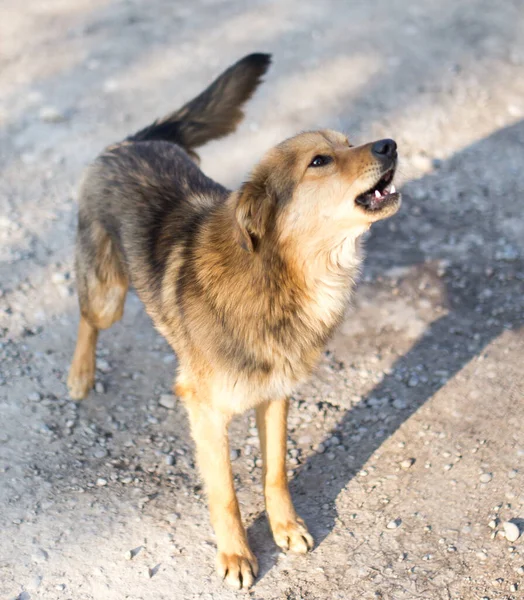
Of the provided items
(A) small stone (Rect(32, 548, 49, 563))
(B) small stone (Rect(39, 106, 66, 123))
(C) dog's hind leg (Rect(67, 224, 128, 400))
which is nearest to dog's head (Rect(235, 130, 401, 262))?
(C) dog's hind leg (Rect(67, 224, 128, 400))

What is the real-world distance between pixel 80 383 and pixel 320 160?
232cm

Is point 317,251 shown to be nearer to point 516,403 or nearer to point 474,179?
point 516,403

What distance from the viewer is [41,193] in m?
6.72

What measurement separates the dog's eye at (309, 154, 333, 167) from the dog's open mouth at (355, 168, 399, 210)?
0.72ft

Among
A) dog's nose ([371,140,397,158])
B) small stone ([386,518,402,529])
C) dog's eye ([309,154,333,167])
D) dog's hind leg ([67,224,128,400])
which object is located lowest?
small stone ([386,518,402,529])

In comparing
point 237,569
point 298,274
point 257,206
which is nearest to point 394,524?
point 237,569

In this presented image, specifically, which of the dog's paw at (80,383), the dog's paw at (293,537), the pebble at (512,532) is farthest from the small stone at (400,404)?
the dog's paw at (80,383)

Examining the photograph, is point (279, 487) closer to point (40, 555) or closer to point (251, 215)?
point (40, 555)

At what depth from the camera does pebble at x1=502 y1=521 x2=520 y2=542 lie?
13.1 ft

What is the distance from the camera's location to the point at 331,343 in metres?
5.42

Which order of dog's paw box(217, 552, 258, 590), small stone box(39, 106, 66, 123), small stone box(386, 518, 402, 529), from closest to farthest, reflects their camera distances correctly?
dog's paw box(217, 552, 258, 590)
small stone box(386, 518, 402, 529)
small stone box(39, 106, 66, 123)

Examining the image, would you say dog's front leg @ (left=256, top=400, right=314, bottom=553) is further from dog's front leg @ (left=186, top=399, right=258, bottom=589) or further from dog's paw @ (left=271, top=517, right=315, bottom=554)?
A: dog's front leg @ (left=186, top=399, right=258, bottom=589)

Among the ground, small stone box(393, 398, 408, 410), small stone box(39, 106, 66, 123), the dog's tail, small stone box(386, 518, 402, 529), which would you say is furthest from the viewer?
small stone box(39, 106, 66, 123)

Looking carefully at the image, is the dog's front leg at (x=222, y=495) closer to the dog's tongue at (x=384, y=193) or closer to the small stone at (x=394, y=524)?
the small stone at (x=394, y=524)
